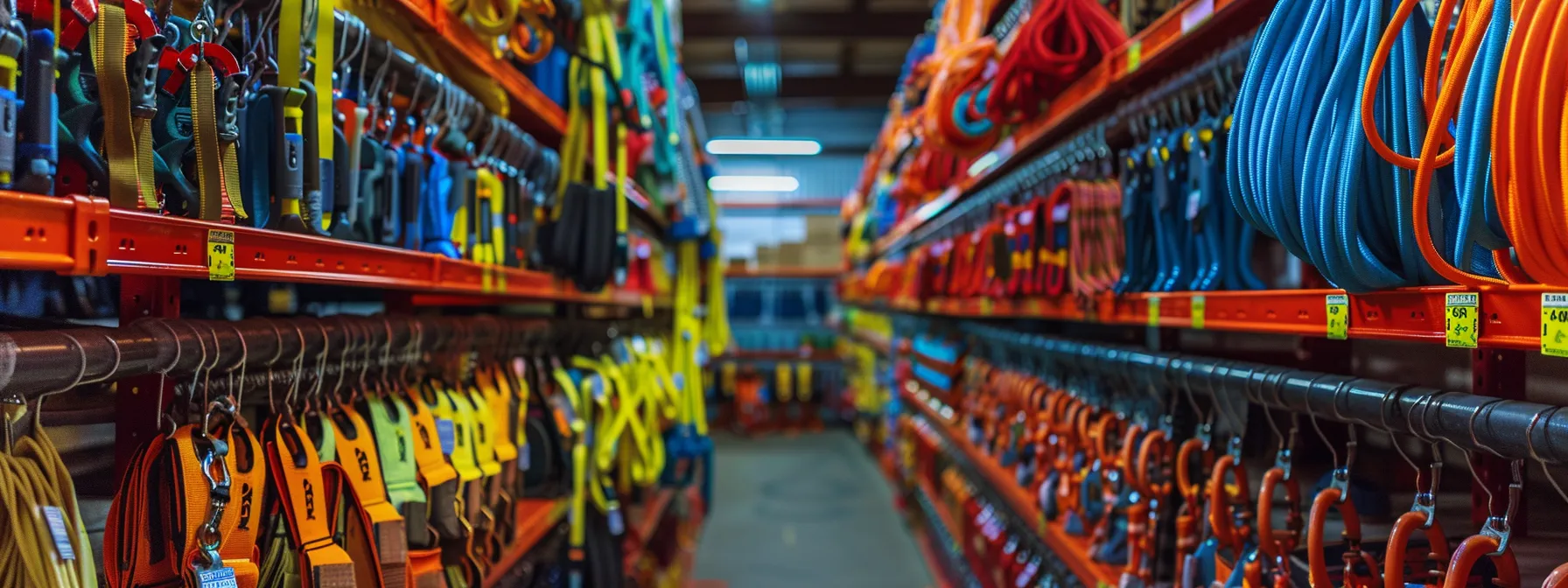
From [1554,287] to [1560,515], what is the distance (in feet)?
2.34

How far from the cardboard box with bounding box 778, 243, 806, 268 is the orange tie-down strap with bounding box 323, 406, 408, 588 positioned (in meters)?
8.80

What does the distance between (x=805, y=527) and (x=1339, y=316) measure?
4924 mm

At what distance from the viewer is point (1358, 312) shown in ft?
3.77

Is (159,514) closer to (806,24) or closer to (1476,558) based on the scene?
(1476,558)

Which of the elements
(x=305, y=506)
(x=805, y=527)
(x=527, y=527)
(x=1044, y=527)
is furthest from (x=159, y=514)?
(x=805, y=527)

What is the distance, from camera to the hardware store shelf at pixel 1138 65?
5.36 feet

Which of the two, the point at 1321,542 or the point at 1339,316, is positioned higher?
the point at 1339,316

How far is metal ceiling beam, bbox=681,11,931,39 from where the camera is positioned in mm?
7887

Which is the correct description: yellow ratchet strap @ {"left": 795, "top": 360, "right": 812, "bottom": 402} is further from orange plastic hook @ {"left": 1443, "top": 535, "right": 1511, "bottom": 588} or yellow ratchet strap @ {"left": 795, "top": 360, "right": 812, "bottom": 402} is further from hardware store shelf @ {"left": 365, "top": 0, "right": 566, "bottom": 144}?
orange plastic hook @ {"left": 1443, "top": 535, "right": 1511, "bottom": 588}

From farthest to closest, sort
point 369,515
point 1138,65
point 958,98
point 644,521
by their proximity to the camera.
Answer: point 644,521 < point 958,98 < point 1138,65 < point 369,515

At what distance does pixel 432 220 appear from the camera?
1640 mm

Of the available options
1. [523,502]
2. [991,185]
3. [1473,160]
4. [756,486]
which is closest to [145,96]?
[1473,160]

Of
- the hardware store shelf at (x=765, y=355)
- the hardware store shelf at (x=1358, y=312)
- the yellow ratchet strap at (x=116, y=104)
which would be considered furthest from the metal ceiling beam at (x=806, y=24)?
the yellow ratchet strap at (x=116, y=104)

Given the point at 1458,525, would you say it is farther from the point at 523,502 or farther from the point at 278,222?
the point at 523,502
